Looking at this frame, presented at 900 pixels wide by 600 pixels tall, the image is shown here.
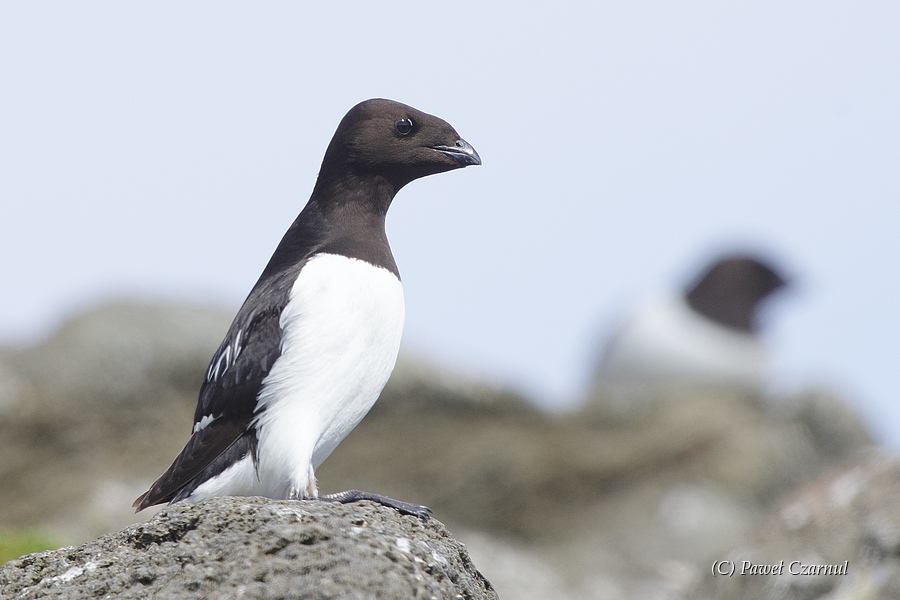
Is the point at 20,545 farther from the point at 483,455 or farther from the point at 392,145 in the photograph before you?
the point at 483,455

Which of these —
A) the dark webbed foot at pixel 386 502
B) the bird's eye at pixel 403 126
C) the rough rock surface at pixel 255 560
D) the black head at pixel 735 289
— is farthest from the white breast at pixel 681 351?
the rough rock surface at pixel 255 560

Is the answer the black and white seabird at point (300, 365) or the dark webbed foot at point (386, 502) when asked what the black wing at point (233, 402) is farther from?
the dark webbed foot at point (386, 502)

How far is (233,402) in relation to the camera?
436cm

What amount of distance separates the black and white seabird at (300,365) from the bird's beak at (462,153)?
274 mm

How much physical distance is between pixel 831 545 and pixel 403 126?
157 inches

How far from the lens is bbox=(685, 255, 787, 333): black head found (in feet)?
63.5

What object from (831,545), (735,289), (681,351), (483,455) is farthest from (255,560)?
(735,289)

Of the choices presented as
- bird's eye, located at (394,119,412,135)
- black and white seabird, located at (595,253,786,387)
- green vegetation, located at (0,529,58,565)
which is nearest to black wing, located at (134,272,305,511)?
bird's eye, located at (394,119,412,135)

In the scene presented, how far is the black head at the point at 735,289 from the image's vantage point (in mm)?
19359

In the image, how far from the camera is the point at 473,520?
13.0 metres

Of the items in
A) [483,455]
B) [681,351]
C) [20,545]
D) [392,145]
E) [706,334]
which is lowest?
[20,545]

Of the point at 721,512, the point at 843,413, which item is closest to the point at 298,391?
the point at 721,512

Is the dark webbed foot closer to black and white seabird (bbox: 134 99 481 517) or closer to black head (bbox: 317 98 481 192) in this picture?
black and white seabird (bbox: 134 99 481 517)

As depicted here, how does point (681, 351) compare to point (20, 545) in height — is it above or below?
above
